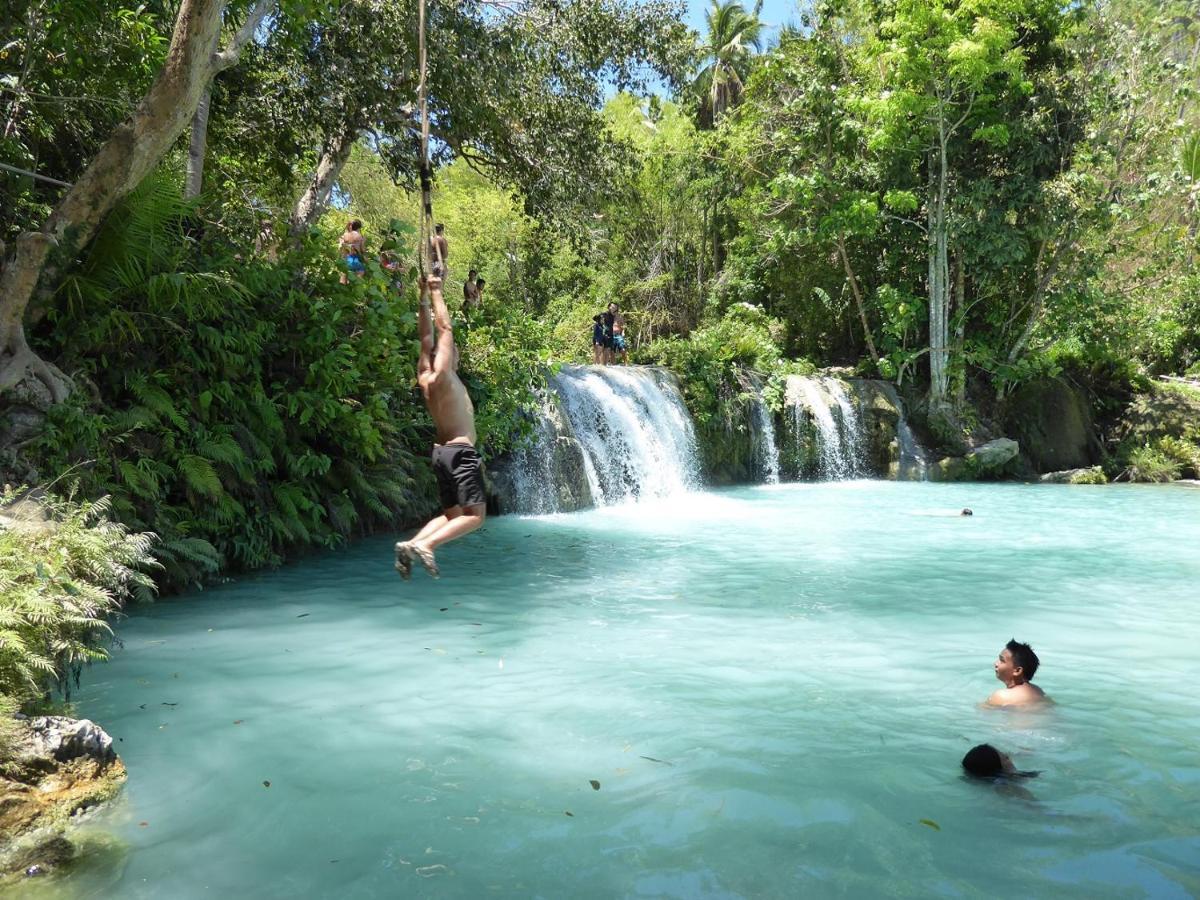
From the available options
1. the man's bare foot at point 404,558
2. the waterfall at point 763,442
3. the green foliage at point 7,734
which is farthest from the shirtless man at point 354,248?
the waterfall at point 763,442

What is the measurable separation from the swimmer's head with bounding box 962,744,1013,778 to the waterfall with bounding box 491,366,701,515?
1040cm

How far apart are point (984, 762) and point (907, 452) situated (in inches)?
704

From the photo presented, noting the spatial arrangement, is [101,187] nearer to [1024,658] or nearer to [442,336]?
[442,336]

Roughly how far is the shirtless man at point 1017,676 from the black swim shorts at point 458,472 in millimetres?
3442

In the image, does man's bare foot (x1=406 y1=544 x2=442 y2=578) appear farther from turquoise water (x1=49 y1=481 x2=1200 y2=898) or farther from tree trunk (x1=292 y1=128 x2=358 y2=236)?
tree trunk (x1=292 y1=128 x2=358 y2=236)

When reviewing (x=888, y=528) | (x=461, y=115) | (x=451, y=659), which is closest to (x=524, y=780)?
(x=451, y=659)

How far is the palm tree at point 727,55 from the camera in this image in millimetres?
35719

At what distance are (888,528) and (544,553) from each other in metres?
5.34

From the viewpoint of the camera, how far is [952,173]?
2112cm

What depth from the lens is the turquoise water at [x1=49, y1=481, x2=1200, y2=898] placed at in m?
3.80

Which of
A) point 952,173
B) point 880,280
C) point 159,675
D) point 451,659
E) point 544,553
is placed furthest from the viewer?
point 880,280

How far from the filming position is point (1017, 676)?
5.56 meters

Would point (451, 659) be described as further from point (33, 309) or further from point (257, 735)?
point (33, 309)

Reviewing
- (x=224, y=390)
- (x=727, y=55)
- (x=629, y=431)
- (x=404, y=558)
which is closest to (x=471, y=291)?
(x=629, y=431)
